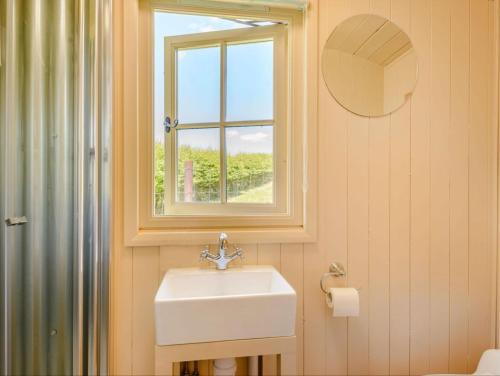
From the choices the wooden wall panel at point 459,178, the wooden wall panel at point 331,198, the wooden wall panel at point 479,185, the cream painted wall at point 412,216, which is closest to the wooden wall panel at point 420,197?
the cream painted wall at point 412,216

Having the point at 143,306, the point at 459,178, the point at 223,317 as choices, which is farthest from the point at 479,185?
the point at 143,306

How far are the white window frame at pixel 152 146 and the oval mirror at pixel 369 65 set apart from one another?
4.7 inches

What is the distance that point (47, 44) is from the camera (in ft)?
2.63

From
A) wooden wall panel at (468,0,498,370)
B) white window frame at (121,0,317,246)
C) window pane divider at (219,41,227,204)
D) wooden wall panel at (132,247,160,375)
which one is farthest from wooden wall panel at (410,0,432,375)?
wooden wall panel at (132,247,160,375)

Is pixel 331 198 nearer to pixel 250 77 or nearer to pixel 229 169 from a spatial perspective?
pixel 229 169

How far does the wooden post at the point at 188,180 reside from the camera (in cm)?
142

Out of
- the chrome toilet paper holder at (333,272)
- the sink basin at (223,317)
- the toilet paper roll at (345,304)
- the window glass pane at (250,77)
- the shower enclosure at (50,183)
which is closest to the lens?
the shower enclosure at (50,183)

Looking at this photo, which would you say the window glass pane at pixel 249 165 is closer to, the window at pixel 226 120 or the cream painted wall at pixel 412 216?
the window at pixel 226 120

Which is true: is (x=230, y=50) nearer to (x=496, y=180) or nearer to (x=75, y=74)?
(x=75, y=74)

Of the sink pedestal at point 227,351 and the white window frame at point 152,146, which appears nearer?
the sink pedestal at point 227,351

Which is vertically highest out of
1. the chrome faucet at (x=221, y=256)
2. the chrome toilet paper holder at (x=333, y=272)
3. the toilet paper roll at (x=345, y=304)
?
the chrome faucet at (x=221, y=256)

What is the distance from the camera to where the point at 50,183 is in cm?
82

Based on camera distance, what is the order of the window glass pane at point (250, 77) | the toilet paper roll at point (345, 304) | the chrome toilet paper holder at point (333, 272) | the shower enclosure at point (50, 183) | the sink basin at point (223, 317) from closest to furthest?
the shower enclosure at point (50, 183), the sink basin at point (223, 317), the toilet paper roll at point (345, 304), the chrome toilet paper holder at point (333, 272), the window glass pane at point (250, 77)

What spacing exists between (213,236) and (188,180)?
1.03ft
